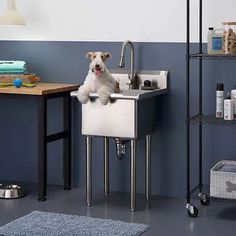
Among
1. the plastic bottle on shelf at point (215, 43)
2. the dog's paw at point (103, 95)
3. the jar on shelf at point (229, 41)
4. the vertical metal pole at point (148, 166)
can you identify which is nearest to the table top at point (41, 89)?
the dog's paw at point (103, 95)

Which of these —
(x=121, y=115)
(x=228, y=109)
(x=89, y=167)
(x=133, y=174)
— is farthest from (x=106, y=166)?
(x=228, y=109)

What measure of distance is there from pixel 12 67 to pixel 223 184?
167 centimetres

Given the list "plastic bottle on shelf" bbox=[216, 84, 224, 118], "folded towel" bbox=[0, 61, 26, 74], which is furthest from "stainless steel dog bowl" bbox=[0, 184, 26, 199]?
"plastic bottle on shelf" bbox=[216, 84, 224, 118]

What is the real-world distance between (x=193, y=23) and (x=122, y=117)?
2.70 ft

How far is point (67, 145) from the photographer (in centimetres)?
436

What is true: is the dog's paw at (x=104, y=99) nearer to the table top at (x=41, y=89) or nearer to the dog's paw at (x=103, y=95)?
the dog's paw at (x=103, y=95)

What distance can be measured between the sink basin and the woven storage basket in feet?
1.72

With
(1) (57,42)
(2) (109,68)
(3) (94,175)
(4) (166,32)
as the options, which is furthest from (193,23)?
(3) (94,175)

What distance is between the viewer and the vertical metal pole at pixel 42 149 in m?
3.96

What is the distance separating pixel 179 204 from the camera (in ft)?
13.2

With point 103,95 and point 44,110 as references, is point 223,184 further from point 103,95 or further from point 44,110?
point 44,110

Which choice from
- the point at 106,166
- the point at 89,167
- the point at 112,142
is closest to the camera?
the point at 89,167

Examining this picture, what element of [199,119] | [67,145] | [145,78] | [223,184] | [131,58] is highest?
[131,58]

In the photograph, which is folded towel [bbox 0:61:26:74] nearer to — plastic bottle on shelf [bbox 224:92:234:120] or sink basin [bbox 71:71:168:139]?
sink basin [bbox 71:71:168:139]
